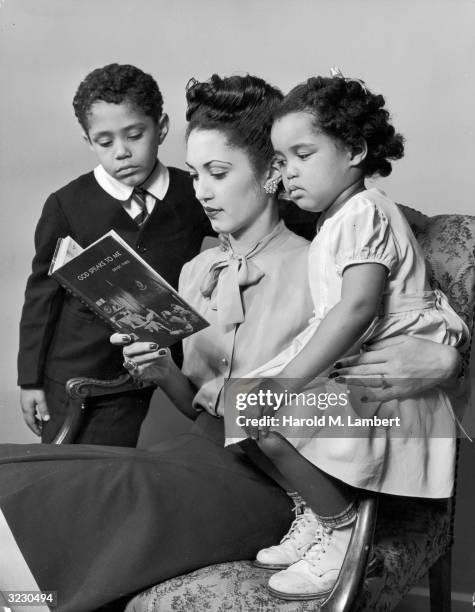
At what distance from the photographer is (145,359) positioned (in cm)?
188

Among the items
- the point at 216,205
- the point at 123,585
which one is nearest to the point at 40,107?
the point at 216,205

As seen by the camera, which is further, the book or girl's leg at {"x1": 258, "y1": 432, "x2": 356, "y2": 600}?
the book

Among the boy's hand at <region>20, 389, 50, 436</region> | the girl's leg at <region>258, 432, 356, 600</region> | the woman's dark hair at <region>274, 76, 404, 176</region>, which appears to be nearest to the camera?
the girl's leg at <region>258, 432, 356, 600</region>

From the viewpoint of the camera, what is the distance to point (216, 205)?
1868 mm

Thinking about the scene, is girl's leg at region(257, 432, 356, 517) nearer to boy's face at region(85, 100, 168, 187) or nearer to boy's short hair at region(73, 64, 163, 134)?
boy's face at region(85, 100, 168, 187)

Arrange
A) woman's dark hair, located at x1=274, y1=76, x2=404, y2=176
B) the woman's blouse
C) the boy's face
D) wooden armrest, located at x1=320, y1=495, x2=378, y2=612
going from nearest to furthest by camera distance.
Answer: wooden armrest, located at x1=320, y1=495, x2=378, y2=612
woman's dark hair, located at x1=274, y1=76, x2=404, y2=176
the woman's blouse
the boy's face

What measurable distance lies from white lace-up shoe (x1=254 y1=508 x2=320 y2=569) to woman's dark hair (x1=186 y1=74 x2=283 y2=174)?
2.44 ft

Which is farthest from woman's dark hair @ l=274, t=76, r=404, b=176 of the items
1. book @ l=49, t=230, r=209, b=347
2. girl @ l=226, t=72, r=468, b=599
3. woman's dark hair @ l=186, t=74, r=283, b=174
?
book @ l=49, t=230, r=209, b=347

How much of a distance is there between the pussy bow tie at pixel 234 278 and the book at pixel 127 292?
12 centimetres

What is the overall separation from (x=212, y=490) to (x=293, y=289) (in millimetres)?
467

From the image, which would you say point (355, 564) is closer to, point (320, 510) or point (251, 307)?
point (320, 510)

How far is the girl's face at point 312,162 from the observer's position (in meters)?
1.67

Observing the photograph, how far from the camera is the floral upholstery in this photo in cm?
151

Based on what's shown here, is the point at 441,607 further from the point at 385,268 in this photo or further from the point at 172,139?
the point at 172,139
